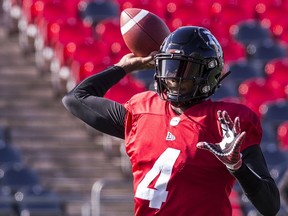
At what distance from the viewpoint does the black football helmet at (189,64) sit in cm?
382

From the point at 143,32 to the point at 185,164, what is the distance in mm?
745

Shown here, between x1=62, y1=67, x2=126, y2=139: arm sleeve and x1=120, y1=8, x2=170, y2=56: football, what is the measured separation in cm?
12

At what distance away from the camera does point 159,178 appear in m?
3.82

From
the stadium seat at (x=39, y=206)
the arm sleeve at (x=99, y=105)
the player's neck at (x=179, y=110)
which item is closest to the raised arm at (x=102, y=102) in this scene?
the arm sleeve at (x=99, y=105)

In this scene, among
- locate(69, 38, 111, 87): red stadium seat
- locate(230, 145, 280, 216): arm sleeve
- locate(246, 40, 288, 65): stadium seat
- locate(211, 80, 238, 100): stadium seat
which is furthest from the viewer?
locate(246, 40, 288, 65): stadium seat

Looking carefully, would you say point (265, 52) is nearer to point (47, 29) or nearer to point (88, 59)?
point (88, 59)

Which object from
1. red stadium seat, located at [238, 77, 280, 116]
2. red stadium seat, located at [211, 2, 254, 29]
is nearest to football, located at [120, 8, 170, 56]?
red stadium seat, located at [238, 77, 280, 116]

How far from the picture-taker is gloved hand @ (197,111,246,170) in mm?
3488

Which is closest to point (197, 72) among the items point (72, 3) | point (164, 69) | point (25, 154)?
point (164, 69)

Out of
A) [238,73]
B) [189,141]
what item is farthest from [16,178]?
[189,141]

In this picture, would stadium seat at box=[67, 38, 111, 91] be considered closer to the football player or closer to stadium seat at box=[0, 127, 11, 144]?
stadium seat at box=[0, 127, 11, 144]

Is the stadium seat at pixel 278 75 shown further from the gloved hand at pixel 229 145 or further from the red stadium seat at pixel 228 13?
the gloved hand at pixel 229 145

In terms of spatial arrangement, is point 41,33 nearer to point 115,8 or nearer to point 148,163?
point 115,8

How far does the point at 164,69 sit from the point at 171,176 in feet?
1.27
